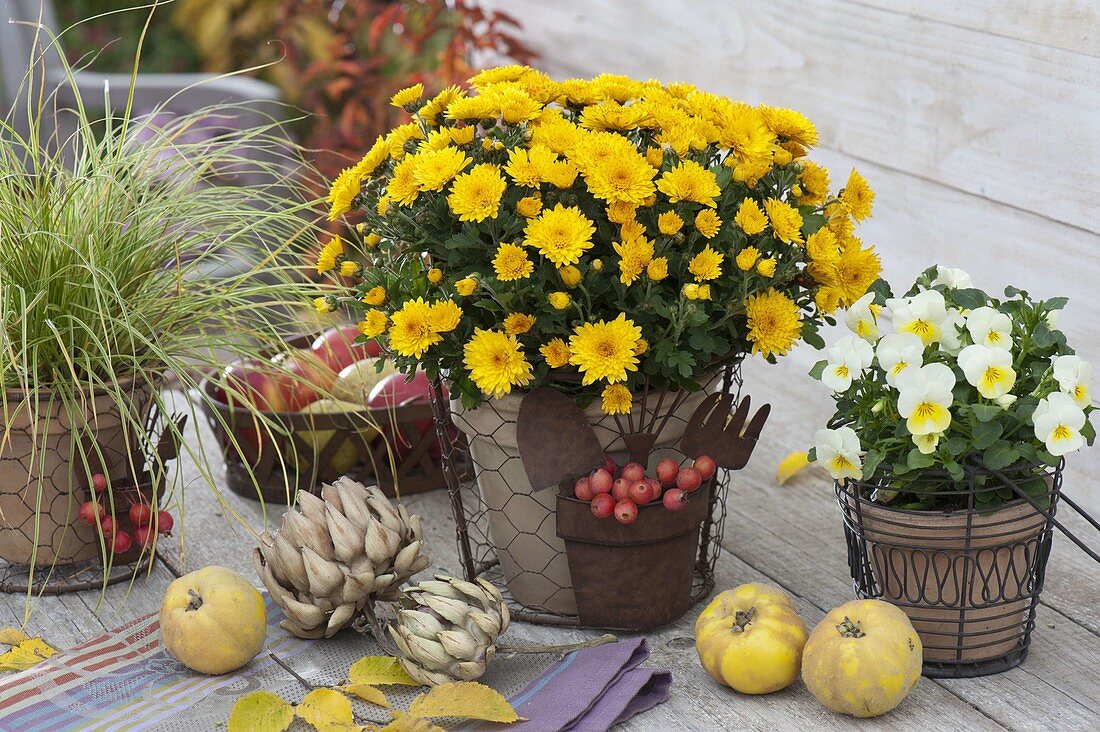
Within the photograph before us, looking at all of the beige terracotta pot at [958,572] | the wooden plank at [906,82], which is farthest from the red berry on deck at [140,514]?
the wooden plank at [906,82]

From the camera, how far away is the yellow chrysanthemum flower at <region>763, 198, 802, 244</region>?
3.70ft

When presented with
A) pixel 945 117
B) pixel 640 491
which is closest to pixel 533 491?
pixel 640 491

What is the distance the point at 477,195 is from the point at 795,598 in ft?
1.90

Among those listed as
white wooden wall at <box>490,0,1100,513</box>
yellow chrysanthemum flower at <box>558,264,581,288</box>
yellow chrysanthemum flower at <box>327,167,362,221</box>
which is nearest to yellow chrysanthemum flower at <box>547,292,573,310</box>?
yellow chrysanthemum flower at <box>558,264,581,288</box>

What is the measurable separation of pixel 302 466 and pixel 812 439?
2.37 ft

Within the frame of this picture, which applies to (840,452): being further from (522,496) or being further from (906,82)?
(906,82)

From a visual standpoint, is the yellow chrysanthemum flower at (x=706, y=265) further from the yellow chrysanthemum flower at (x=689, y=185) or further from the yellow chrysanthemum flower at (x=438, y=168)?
the yellow chrysanthemum flower at (x=438, y=168)

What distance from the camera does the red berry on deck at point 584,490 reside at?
1.18 meters

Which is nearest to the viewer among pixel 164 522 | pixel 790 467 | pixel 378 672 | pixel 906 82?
pixel 378 672

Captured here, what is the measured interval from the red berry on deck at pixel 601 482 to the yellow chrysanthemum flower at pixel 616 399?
2.6 inches

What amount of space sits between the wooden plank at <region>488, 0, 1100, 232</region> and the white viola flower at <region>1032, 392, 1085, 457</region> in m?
0.54

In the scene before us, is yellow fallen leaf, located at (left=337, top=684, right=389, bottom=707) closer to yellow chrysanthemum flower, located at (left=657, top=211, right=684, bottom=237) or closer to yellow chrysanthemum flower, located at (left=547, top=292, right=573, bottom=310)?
yellow chrysanthemum flower, located at (left=547, top=292, right=573, bottom=310)

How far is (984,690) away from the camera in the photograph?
1.15 meters

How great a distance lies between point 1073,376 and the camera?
108 cm
